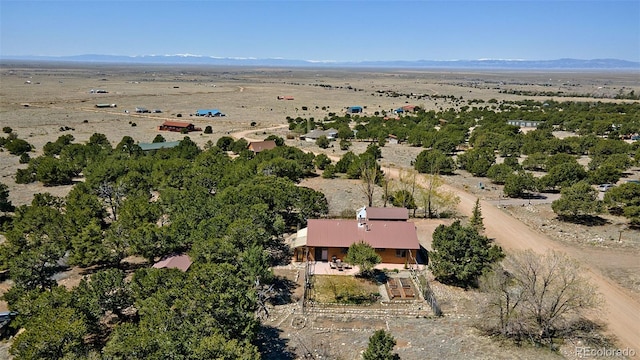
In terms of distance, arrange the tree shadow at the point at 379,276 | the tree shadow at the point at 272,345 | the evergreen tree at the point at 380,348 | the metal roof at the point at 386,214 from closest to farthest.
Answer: the evergreen tree at the point at 380,348
the tree shadow at the point at 272,345
the tree shadow at the point at 379,276
the metal roof at the point at 386,214

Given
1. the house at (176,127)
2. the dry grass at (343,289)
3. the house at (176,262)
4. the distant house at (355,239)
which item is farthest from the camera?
the house at (176,127)

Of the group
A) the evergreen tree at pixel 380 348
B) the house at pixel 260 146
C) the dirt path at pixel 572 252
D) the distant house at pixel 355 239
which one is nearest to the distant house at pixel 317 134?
the house at pixel 260 146

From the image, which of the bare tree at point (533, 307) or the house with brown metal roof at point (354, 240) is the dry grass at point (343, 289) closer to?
the house with brown metal roof at point (354, 240)

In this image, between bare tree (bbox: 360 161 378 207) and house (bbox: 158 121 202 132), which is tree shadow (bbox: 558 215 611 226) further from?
house (bbox: 158 121 202 132)

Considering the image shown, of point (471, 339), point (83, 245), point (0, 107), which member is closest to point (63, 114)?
point (0, 107)

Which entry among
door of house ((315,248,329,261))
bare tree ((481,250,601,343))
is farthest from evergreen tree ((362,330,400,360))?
door of house ((315,248,329,261))

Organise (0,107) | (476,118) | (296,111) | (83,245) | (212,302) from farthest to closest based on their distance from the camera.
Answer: (296,111) < (0,107) < (476,118) < (83,245) < (212,302)

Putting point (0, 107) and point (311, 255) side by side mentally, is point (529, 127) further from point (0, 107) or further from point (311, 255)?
point (0, 107)
